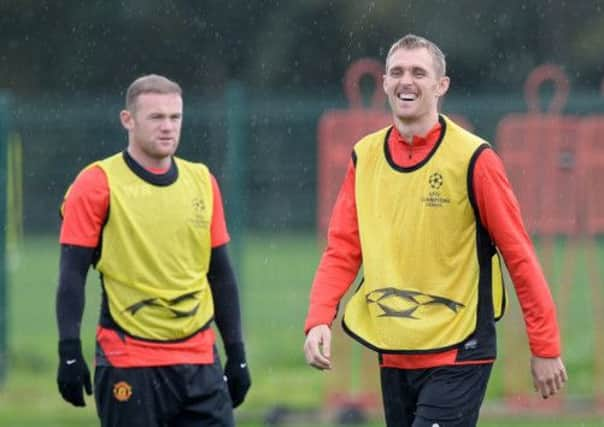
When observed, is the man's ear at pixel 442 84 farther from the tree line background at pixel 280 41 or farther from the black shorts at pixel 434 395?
the tree line background at pixel 280 41

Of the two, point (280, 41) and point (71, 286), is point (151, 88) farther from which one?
point (280, 41)

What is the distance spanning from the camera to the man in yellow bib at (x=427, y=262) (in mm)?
6191

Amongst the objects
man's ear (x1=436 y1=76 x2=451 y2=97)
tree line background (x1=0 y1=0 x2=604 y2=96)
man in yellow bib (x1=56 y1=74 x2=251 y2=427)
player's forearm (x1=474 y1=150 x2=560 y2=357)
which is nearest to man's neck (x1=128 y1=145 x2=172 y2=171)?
man in yellow bib (x1=56 y1=74 x2=251 y2=427)

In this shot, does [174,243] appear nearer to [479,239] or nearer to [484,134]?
[479,239]

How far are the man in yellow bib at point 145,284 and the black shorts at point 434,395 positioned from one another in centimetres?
93

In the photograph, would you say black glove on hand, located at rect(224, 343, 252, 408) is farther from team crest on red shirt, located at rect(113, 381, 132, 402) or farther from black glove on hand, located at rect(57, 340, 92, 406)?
black glove on hand, located at rect(57, 340, 92, 406)

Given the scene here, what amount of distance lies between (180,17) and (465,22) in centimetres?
551

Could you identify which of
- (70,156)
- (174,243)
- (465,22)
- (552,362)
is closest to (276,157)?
(70,156)

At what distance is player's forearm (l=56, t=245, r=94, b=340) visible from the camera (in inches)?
271

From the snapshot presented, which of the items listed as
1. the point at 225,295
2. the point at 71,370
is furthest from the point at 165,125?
the point at 71,370

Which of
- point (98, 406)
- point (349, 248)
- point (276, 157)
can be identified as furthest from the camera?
point (276, 157)

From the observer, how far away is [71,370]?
6.90 m

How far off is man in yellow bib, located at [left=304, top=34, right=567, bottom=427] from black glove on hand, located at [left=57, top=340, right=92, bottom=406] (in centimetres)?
111

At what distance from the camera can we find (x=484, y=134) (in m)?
12.7
